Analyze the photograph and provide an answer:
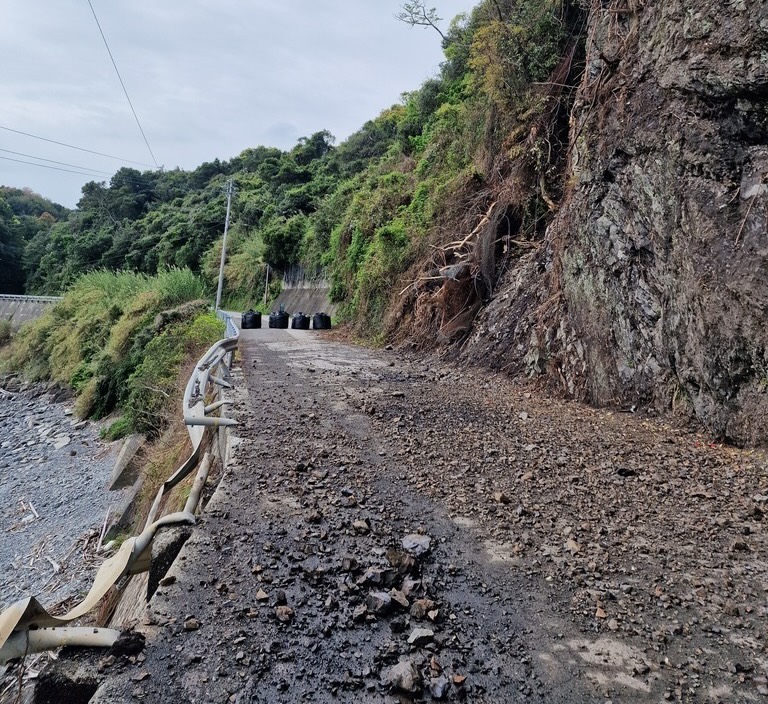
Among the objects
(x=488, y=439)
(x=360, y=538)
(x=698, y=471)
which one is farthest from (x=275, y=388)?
(x=698, y=471)

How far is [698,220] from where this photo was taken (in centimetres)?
493

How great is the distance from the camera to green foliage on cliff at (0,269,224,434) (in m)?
13.0

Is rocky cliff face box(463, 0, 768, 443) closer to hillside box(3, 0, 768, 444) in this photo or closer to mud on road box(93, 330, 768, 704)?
hillside box(3, 0, 768, 444)

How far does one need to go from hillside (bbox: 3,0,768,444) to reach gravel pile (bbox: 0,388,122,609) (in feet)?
26.5

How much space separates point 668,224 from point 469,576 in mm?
4547

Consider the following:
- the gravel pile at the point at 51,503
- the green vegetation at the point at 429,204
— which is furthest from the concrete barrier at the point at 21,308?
the gravel pile at the point at 51,503

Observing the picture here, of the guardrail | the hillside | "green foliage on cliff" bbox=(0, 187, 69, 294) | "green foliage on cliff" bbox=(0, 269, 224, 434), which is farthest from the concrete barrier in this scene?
the guardrail

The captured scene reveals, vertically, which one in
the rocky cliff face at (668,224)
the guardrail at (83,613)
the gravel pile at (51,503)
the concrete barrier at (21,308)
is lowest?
the gravel pile at (51,503)

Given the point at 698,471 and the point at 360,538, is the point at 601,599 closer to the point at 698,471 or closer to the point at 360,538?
the point at 360,538

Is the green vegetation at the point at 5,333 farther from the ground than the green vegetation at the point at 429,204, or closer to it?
closer to it

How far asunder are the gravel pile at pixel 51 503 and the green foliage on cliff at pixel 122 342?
1.47 m

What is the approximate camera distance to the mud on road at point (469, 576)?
85.1 inches

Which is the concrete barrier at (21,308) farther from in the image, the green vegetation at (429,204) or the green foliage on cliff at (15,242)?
the green foliage on cliff at (15,242)

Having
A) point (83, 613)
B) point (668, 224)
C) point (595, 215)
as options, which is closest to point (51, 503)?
point (83, 613)
